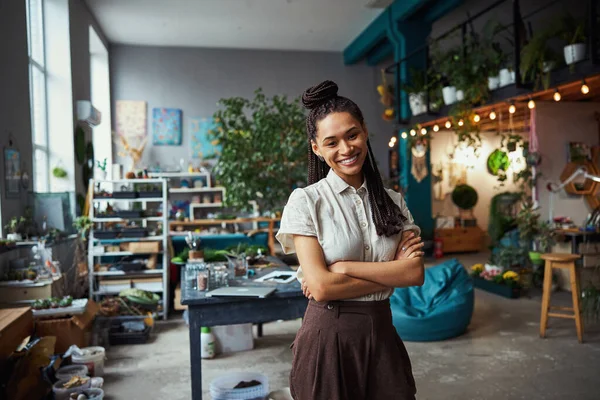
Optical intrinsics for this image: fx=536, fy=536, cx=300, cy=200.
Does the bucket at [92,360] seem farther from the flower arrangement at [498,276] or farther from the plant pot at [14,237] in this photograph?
the flower arrangement at [498,276]

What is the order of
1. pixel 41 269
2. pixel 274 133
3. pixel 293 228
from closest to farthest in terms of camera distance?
pixel 293 228 < pixel 41 269 < pixel 274 133

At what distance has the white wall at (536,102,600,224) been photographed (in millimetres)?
8344

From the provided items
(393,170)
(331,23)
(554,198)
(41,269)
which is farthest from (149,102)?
(554,198)

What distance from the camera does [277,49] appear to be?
478 inches

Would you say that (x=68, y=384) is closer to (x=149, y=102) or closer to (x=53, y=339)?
(x=53, y=339)

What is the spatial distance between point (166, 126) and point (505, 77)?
280 inches

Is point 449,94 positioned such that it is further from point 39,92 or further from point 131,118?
point 131,118

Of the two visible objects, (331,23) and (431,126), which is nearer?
(431,126)

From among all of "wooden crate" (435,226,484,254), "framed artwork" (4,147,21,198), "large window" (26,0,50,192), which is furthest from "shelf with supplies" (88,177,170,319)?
"wooden crate" (435,226,484,254)

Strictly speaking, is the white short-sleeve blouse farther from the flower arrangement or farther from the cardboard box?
the flower arrangement

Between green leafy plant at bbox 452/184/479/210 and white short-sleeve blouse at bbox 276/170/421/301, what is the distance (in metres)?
10.7

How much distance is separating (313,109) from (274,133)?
6.27 m

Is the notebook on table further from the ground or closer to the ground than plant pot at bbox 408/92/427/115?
closer to the ground

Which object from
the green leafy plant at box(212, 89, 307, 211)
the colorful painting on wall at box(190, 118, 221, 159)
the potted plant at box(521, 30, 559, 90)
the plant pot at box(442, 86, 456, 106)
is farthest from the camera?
the colorful painting on wall at box(190, 118, 221, 159)
